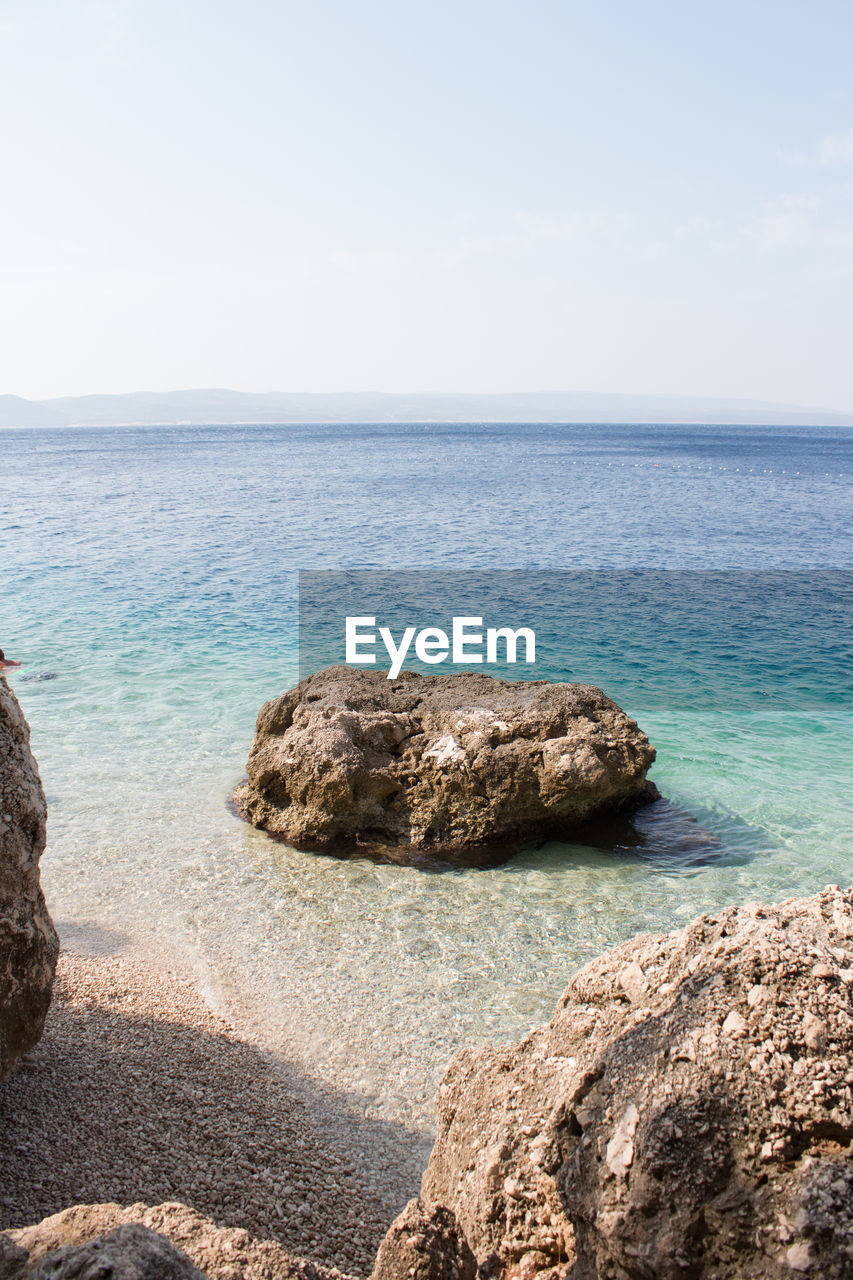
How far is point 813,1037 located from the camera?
2.82 m

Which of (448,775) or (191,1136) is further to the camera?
(448,775)

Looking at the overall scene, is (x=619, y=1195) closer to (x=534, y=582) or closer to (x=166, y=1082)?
(x=166, y=1082)

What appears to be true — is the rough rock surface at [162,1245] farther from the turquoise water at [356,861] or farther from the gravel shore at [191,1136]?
the turquoise water at [356,861]

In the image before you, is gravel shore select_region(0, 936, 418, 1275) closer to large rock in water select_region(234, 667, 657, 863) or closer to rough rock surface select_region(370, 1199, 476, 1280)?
rough rock surface select_region(370, 1199, 476, 1280)

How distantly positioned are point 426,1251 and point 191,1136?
2135 millimetres

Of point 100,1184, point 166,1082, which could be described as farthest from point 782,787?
point 100,1184

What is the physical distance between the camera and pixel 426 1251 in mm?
2951

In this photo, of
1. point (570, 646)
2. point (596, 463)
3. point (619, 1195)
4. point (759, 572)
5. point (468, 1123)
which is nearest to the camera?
point (619, 1195)

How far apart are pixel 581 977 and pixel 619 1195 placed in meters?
1.27

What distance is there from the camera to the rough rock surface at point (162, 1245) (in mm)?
2520

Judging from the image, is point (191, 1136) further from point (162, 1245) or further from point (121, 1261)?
point (121, 1261)

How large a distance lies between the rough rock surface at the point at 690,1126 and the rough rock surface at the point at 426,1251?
30cm
